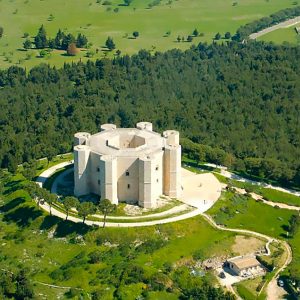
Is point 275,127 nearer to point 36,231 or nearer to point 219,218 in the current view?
point 219,218

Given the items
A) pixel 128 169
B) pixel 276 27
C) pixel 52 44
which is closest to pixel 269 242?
pixel 128 169

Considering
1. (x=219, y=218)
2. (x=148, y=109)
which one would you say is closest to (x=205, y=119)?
(x=148, y=109)

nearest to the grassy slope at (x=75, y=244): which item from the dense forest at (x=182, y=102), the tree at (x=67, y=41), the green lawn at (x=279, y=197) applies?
the green lawn at (x=279, y=197)

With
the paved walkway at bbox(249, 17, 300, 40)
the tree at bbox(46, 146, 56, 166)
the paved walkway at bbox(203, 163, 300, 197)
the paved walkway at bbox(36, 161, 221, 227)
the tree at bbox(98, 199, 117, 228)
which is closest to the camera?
the tree at bbox(98, 199, 117, 228)

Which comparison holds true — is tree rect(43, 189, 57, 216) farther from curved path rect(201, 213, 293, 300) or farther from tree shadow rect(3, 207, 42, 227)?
curved path rect(201, 213, 293, 300)

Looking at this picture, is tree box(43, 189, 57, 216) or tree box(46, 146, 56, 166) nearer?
tree box(43, 189, 57, 216)

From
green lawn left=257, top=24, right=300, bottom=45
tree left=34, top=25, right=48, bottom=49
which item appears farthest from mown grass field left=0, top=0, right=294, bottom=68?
green lawn left=257, top=24, right=300, bottom=45

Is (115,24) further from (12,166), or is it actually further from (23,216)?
(23,216)
